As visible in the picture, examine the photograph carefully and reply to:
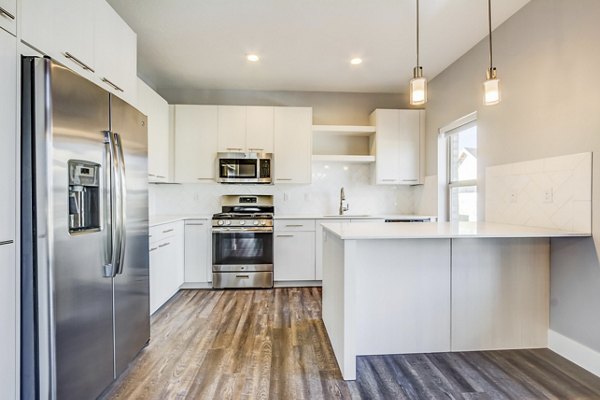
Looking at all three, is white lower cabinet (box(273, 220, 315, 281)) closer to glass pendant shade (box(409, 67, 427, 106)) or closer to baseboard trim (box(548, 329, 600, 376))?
glass pendant shade (box(409, 67, 427, 106))

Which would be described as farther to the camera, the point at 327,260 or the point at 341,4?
the point at 327,260

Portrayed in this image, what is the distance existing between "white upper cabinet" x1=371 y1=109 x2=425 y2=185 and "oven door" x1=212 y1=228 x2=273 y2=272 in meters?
1.68

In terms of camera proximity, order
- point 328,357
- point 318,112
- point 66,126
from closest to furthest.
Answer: point 66,126 → point 328,357 → point 318,112

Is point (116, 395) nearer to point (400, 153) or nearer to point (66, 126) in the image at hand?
point (66, 126)

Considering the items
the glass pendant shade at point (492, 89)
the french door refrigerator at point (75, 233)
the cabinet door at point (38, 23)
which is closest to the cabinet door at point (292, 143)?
the french door refrigerator at point (75, 233)

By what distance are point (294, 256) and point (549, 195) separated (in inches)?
100

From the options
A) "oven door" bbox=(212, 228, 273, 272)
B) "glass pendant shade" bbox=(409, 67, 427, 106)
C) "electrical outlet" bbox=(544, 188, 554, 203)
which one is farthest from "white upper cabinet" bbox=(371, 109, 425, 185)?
"glass pendant shade" bbox=(409, 67, 427, 106)

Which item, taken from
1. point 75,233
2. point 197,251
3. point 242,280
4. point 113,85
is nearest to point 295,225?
point 242,280

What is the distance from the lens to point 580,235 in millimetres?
1871

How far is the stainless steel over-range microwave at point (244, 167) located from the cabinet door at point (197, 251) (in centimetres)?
65

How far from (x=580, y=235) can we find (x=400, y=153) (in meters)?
2.32

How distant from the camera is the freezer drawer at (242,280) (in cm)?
365

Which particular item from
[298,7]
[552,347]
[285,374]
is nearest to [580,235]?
[552,347]

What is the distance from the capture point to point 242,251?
371 cm
